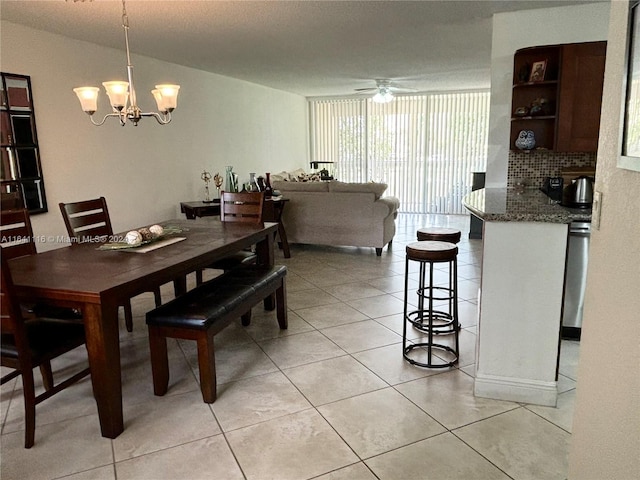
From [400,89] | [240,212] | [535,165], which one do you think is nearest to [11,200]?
[240,212]

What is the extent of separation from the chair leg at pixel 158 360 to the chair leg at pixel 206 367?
0.24 metres

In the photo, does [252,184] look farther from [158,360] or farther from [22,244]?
[158,360]

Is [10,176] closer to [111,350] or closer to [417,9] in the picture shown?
[111,350]

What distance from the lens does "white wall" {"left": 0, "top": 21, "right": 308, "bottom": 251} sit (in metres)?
3.89

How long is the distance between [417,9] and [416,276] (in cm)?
244

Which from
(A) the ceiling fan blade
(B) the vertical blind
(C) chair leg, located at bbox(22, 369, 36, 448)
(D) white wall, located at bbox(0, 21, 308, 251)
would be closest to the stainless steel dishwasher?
(C) chair leg, located at bbox(22, 369, 36, 448)

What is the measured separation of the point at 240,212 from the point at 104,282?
1.69 metres

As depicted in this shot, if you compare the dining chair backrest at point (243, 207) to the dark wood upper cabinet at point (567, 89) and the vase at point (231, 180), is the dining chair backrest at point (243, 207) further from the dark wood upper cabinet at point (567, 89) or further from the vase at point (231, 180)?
the dark wood upper cabinet at point (567, 89)

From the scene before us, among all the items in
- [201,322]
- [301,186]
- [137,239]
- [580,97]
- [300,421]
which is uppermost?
[580,97]

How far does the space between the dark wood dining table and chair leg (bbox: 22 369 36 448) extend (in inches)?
10.0

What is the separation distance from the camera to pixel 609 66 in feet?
4.22

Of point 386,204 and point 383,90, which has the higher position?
point 383,90

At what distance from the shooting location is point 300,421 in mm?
2203

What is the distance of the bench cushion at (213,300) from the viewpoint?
234 centimetres
